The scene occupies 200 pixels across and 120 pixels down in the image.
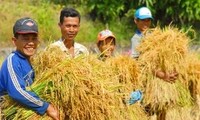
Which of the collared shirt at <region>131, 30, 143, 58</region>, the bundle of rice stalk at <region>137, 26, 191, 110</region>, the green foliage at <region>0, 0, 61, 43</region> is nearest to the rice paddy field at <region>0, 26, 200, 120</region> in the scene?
the bundle of rice stalk at <region>137, 26, 191, 110</region>

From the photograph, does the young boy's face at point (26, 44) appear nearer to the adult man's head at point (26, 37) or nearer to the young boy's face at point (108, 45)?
the adult man's head at point (26, 37)

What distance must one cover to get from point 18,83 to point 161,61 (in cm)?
138

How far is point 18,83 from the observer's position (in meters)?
3.49

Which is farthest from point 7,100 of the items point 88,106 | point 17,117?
point 88,106

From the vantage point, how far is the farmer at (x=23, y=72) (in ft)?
11.5

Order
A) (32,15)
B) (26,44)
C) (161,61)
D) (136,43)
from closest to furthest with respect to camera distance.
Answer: (26,44), (161,61), (136,43), (32,15)

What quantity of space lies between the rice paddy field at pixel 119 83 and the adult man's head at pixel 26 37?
159 mm

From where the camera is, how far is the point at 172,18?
12461 millimetres

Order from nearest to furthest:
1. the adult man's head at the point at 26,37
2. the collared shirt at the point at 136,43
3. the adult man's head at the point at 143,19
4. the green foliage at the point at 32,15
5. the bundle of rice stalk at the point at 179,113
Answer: the adult man's head at the point at 26,37, the collared shirt at the point at 136,43, the bundle of rice stalk at the point at 179,113, the adult man's head at the point at 143,19, the green foliage at the point at 32,15

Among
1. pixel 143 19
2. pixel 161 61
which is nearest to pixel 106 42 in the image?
pixel 161 61

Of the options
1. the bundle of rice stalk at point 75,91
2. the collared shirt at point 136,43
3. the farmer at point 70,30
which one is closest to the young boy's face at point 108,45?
the collared shirt at point 136,43

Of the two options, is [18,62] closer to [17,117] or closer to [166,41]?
[17,117]

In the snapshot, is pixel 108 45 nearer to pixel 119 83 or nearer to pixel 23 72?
pixel 119 83

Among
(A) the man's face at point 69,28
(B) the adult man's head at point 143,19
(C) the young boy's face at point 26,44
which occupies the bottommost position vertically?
(C) the young boy's face at point 26,44
